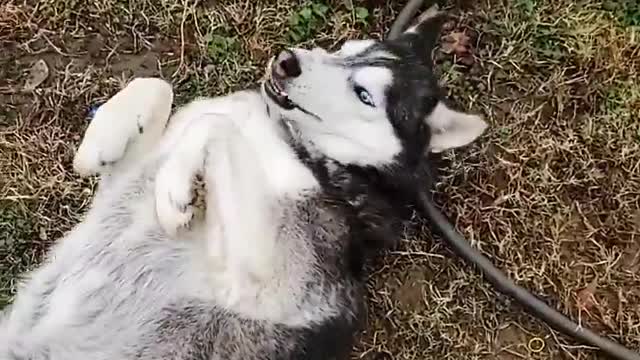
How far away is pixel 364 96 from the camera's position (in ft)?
Answer: 11.8

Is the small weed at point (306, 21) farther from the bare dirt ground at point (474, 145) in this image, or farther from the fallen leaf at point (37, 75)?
the fallen leaf at point (37, 75)

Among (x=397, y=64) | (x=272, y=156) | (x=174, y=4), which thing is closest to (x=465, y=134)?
(x=397, y=64)

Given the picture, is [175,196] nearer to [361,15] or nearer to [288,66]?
[288,66]

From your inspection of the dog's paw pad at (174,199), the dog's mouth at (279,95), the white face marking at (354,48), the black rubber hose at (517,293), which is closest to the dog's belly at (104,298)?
the dog's paw pad at (174,199)

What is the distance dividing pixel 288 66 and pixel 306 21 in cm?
94

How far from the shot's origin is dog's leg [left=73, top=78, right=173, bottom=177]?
365cm

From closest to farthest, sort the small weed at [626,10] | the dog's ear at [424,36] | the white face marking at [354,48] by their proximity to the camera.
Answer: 1. the white face marking at [354,48]
2. the dog's ear at [424,36]
3. the small weed at [626,10]

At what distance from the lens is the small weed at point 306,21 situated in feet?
14.7

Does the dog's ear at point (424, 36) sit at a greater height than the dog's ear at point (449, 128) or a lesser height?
greater

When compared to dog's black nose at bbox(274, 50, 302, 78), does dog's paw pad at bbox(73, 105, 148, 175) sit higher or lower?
lower

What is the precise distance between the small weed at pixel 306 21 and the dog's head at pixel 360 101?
751 millimetres

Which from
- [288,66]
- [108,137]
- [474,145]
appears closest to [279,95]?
[288,66]

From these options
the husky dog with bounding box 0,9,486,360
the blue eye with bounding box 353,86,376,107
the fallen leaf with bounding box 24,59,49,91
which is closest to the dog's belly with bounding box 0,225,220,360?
the husky dog with bounding box 0,9,486,360

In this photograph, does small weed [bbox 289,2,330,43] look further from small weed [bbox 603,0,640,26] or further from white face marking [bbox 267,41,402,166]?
small weed [bbox 603,0,640,26]
